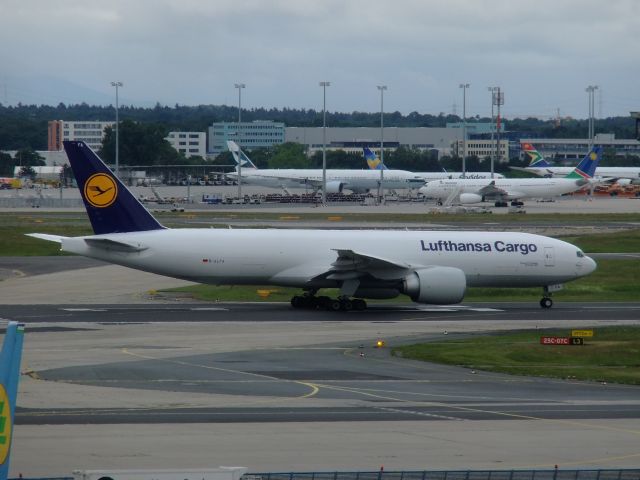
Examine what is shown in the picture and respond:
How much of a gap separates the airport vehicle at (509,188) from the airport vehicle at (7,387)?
122 metres

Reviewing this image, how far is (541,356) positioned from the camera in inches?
1368

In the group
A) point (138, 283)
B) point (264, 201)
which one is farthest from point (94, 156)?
point (264, 201)

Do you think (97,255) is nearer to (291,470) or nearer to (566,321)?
(566,321)

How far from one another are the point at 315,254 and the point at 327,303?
221cm

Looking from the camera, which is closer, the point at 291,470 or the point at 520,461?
the point at 291,470

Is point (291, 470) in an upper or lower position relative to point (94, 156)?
lower

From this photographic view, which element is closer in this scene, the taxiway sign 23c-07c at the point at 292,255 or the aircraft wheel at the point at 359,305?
the taxiway sign 23c-07c at the point at 292,255

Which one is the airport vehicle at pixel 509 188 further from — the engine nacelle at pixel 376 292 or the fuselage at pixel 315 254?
the engine nacelle at pixel 376 292

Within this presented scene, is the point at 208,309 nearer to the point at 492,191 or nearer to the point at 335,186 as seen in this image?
the point at 492,191

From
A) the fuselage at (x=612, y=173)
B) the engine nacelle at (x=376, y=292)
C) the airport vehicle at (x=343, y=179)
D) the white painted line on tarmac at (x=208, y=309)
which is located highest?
the fuselage at (x=612, y=173)

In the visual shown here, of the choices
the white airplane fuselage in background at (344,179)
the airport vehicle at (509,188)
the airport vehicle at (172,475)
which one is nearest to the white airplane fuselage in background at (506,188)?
the airport vehicle at (509,188)

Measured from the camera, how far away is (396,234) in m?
48.2

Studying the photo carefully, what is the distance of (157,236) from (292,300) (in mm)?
6354

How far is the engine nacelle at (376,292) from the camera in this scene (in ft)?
152
